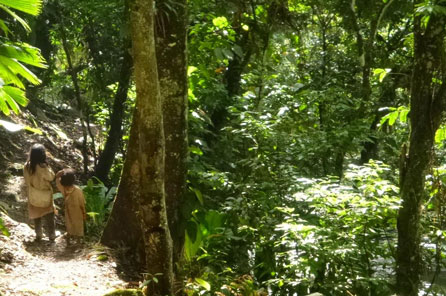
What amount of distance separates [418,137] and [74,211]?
4715 mm

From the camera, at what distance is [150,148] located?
417 cm

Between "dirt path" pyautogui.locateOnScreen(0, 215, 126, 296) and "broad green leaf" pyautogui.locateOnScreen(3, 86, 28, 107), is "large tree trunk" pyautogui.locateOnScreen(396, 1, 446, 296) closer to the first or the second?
"dirt path" pyautogui.locateOnScreen(0, 215, 126, 296)

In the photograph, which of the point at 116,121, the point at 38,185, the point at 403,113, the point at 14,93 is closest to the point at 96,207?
the point at 38,185

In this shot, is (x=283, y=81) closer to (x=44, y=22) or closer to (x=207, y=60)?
(x=207, y=60)

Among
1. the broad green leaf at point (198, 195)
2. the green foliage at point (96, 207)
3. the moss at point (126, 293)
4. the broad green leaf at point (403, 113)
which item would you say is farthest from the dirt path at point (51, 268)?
the broad green leaf at point (403, 113)

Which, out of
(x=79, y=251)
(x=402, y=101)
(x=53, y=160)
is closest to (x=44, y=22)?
(x=53, y=160)

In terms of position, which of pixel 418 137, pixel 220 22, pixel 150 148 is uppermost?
pixel 220 22

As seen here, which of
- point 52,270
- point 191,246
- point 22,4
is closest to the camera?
point 22,4

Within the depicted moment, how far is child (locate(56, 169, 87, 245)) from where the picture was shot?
6.92 meters

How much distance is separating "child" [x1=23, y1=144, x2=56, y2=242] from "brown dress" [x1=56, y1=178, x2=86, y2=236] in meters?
0.25

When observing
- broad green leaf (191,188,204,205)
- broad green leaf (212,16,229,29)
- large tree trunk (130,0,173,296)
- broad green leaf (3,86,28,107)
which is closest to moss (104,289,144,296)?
large tree trunk (130,0,173,296)

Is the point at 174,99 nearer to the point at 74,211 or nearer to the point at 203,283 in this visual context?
the point at 203,283

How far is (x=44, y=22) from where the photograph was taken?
Answer: 12648 millimetres

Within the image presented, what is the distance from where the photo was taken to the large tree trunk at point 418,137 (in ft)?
16.0
